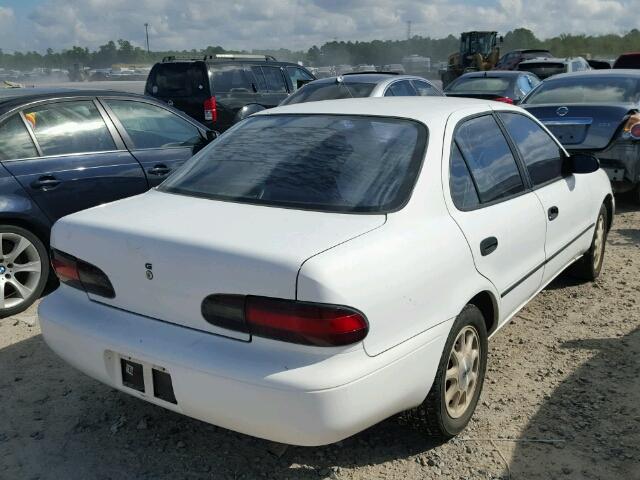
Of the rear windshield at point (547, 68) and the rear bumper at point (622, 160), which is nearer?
the rear bumper at point (622, 160)

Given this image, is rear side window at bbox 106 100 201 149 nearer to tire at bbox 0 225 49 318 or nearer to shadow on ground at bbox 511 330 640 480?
tire at bbox 0 225 49 318

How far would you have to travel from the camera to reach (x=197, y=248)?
239 centimetres

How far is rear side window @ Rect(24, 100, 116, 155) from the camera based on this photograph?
4816 mm

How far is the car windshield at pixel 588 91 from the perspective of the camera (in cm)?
777

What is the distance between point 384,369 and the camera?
2.36 meters

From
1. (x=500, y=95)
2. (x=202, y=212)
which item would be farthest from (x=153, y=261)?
(x=500, y=95)

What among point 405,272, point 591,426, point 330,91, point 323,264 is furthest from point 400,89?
point 323,264

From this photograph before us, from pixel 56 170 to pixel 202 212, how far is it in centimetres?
250

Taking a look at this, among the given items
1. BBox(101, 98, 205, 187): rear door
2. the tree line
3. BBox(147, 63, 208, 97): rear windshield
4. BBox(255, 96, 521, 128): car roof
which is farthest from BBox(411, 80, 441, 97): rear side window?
the tree line

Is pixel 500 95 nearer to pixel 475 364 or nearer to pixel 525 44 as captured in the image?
pixel 475 364

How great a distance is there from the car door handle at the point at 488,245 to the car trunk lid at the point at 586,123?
4.68 meters

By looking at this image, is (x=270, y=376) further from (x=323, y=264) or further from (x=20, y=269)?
(x=20, y=269)

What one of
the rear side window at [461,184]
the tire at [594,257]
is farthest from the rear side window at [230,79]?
the rear side window at [461,184]

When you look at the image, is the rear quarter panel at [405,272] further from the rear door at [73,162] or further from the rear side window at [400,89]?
the rear side window at [400,89]
